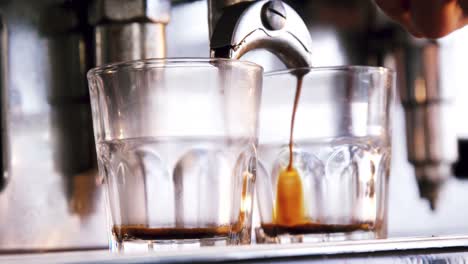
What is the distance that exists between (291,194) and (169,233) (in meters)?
0.11

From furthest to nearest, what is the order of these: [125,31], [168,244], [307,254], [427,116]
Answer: [427,116], [125,31], [168,244], [307,254]

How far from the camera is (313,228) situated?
1.59 feet

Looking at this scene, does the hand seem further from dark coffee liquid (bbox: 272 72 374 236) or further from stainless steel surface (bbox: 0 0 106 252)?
stainless steel surface (bbox: 0 0 106 252)

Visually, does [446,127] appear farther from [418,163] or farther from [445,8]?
[445,8]

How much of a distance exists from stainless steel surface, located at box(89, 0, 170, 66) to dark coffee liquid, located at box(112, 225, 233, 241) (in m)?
0.12

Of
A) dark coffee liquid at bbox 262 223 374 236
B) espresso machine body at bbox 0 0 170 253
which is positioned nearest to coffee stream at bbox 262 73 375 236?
dark coffee liquid at bbox 262 223 374 236

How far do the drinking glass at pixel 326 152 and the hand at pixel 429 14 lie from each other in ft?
0.11

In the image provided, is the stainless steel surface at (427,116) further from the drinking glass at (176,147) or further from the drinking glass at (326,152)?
the drinking glass at (176,147)

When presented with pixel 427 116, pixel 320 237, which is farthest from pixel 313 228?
pixel 427 116

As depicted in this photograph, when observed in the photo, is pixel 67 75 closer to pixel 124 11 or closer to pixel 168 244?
pixel 124 11

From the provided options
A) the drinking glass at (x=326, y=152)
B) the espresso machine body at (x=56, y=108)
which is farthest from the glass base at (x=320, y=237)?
the espresso machine body at (x=56, y=108)

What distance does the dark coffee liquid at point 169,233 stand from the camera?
406 millimetres

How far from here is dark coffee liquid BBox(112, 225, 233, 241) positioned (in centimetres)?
41

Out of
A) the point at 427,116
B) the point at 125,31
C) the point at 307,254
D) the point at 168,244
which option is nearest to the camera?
the point at 307,254
